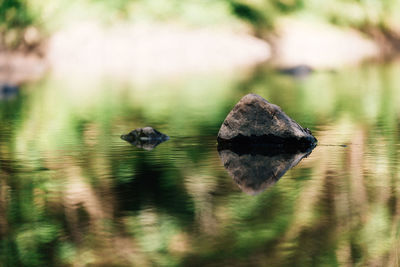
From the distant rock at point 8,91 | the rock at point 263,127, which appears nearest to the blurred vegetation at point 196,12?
the distant rock at point 8,91

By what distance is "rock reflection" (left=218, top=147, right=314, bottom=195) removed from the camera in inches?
330

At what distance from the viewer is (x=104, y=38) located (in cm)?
4781

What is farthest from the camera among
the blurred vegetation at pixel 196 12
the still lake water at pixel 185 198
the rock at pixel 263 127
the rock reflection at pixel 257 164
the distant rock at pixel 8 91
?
the blurred vegetation at pixel 196 12

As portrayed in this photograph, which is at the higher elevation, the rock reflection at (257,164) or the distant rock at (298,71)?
the distant rock at (298,71)

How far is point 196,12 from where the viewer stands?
50969mm

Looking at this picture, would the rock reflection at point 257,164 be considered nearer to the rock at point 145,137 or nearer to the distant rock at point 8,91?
the rock at point 145,137

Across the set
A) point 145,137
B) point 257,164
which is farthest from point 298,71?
point 257,164

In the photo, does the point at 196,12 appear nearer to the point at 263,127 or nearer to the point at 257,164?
the point at 263,127

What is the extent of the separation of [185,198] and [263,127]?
11.9 ft

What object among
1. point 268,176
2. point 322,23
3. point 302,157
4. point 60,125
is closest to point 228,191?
point 268,176

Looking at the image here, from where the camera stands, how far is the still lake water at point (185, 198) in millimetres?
5824

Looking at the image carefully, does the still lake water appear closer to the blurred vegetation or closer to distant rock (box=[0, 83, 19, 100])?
distant rock (box=[0, 83, 19, 100])

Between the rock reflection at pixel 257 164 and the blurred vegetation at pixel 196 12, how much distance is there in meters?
35.9

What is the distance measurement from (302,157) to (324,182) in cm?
178
